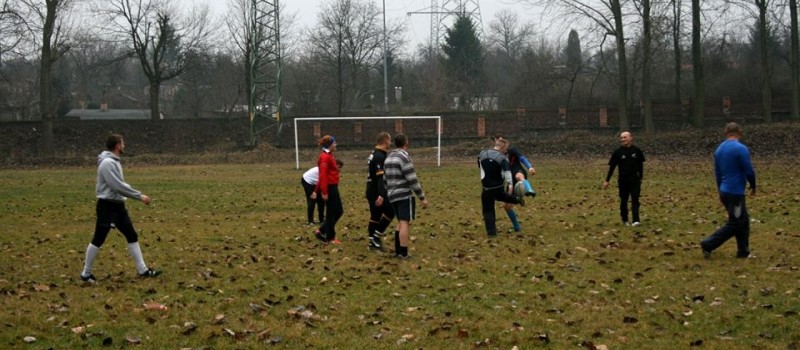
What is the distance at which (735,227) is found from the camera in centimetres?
1212

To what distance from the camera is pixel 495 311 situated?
9508 millimetres

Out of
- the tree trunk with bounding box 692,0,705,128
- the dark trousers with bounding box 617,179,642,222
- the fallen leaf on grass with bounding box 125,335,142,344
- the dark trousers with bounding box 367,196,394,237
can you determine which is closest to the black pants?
the fallen leaf on grass with bounding box 125,335,142,344

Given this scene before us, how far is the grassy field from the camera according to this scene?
8.50m

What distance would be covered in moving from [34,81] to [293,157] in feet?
158

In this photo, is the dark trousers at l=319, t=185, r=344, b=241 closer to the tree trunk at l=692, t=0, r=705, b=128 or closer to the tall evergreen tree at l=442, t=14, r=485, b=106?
the tree trunk at l=692, t=0, r=705, b=128

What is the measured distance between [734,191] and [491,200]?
14.4 ft

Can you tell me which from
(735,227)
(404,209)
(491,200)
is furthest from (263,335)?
(491,200)

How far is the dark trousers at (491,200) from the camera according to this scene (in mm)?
15414

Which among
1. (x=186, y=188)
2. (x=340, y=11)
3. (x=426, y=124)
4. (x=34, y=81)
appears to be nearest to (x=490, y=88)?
(x=340, y=11)

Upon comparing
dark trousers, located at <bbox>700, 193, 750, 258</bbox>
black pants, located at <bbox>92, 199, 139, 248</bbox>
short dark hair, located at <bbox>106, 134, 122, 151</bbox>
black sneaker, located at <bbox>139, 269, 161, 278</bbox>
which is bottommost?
black sneaker, located at <bbox>139, 269, 161, 278</bbox>

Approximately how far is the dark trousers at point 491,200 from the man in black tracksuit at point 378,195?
6.42 ft

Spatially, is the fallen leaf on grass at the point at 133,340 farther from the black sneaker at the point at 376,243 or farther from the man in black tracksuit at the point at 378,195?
the black sneaker at the point at 376,243

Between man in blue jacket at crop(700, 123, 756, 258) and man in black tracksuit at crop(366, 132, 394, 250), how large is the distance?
4.69 m

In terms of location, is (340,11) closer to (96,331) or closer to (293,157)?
(293,157)
